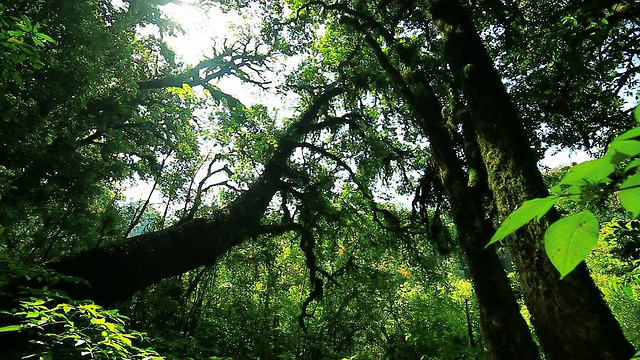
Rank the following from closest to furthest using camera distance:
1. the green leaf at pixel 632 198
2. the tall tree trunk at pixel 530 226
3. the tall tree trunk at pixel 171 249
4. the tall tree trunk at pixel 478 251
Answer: the green leaf at pixel 632 198 < the tall tree trunk at pixel 530 226 < the tall tree trunk at pixel 478 251 < the tall tree trunk at pixel 171 249

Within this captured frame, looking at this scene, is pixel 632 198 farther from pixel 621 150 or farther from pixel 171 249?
pixel 171 249

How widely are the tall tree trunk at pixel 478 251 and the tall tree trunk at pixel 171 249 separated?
13.4 ft

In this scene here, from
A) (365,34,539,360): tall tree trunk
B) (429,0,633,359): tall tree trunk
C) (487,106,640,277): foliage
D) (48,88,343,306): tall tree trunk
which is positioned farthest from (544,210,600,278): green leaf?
(48,88,343,306): tall tree trunk

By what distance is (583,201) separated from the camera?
0.52 m

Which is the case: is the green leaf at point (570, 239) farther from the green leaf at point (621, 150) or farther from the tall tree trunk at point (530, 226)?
the tall tree trunk at point (530, 226)

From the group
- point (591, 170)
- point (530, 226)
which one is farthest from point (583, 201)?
point (530, 226)

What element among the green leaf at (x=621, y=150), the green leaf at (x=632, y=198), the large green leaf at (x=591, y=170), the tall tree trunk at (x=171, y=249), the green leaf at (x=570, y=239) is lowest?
the green leaf at (x=570, y=239)

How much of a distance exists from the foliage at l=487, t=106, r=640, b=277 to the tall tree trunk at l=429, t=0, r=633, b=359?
2.21m

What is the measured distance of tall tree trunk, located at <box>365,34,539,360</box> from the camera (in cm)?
332

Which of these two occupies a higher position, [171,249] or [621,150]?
[171,249]

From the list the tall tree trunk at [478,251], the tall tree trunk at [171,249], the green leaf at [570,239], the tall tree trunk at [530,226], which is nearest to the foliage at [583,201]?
the green leaf at [570,239]

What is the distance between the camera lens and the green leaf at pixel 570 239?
48 cm

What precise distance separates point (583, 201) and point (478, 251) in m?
3.68

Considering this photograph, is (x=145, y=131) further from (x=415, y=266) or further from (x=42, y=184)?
(x=415, y=266)
